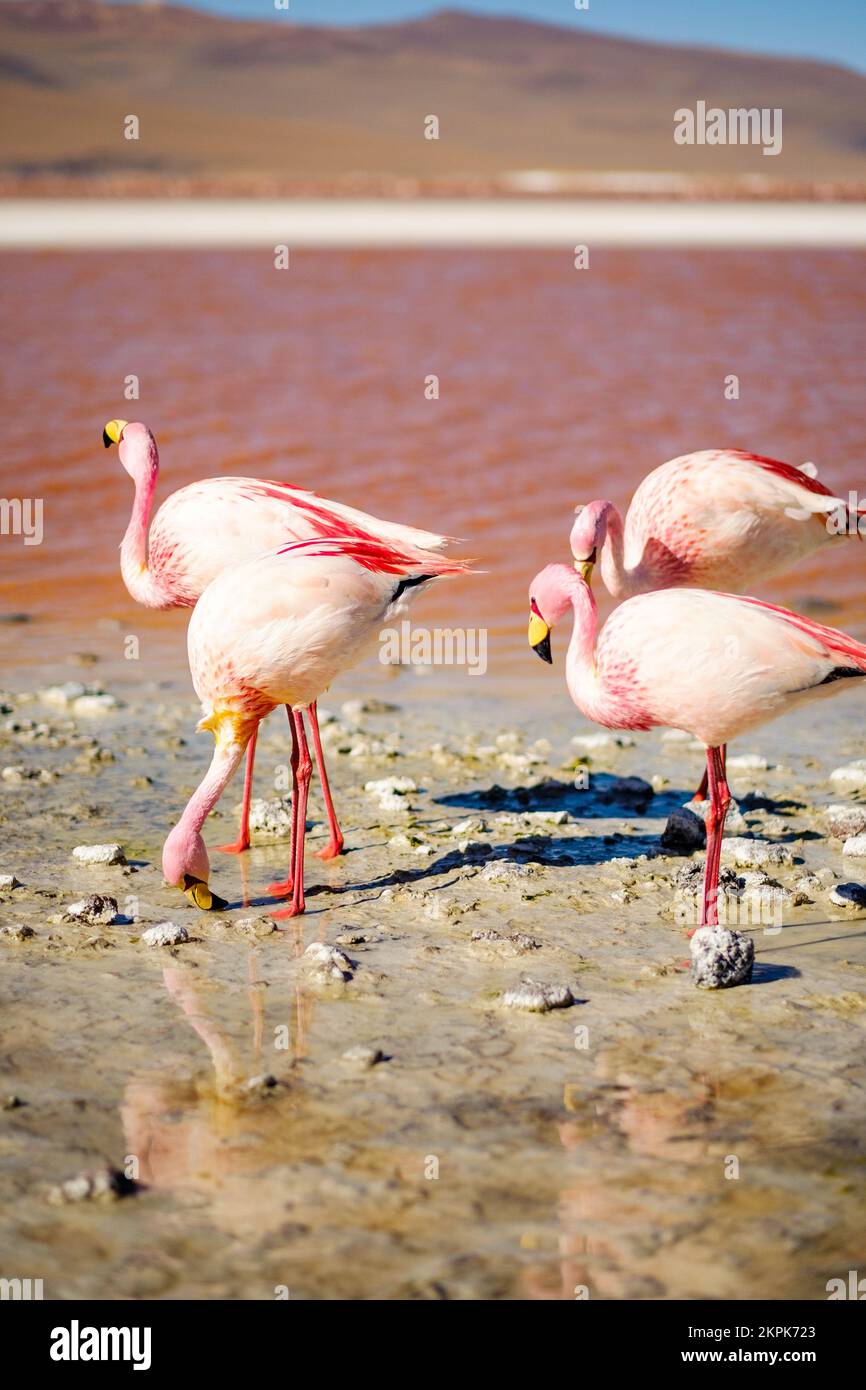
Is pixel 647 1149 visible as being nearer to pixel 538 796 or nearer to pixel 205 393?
pixel 538 796

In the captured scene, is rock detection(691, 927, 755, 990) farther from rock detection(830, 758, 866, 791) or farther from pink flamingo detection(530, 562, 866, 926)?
rock detection(830, 758, 866, 791)

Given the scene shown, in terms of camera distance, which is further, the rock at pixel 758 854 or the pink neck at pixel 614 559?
the pink neck at pixel 614 559

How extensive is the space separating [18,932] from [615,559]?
3277 mm

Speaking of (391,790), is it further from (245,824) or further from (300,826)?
(300,826)

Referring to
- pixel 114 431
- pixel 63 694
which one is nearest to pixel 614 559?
pixel 114 431

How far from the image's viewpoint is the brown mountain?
3996 inches

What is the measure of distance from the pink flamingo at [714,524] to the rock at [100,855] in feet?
8.23

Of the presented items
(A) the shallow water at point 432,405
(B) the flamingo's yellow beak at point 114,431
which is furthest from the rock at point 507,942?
(A) the shallow water at point 432,405

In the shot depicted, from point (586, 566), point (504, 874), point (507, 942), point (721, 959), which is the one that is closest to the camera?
point (721, 959)

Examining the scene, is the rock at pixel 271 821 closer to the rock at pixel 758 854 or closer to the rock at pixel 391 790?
the rock at pixel 391 790

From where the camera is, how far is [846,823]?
6.46 m

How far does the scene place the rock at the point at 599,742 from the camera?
25.9 feet

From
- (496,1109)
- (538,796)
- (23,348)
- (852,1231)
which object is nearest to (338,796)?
(538,796)

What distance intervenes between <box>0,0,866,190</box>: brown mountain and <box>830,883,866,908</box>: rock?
245 ft
